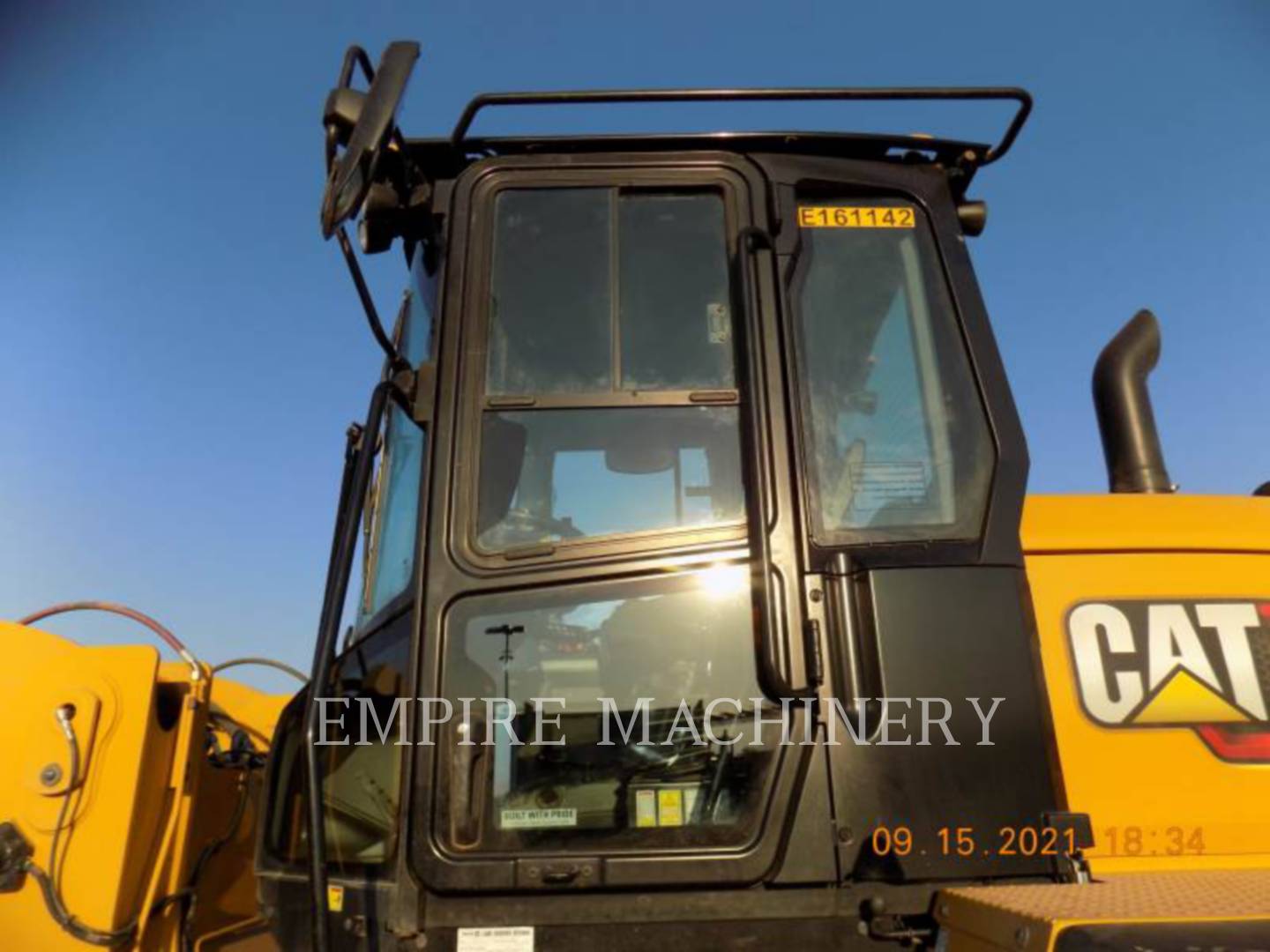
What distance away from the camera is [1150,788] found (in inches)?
74.6

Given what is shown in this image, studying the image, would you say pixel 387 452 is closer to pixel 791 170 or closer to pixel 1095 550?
pixel 791 170

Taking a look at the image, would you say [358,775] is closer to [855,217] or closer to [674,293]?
[674,293]

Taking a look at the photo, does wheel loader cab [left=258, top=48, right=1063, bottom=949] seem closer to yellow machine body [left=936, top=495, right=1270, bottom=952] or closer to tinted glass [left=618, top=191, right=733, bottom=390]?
tinted glass [left=618, top=191, right=733, bottom=390]

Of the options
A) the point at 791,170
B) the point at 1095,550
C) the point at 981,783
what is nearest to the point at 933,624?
the point at 981,783

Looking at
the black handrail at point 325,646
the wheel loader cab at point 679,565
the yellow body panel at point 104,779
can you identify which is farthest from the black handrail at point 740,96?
the yellow body panel at point 104,779

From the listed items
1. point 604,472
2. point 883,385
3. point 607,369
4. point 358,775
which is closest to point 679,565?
point 604,472

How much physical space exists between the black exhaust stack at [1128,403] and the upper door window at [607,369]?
1383 millimetres

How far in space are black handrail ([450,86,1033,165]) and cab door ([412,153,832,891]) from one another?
8.6 inches

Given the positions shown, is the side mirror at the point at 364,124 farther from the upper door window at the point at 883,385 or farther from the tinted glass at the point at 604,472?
the upper door window at the point at 883,385

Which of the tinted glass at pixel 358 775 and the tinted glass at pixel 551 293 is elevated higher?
the tinted glass at pixel 551 293

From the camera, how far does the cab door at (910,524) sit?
1.75 meters

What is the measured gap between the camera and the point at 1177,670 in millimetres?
1975

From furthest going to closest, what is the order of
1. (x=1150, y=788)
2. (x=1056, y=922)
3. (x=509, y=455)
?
(x=509, y=455) → (x=1150, y=788) → (x=1056, y=922)

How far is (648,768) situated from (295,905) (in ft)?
3.03
